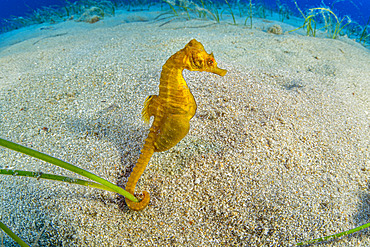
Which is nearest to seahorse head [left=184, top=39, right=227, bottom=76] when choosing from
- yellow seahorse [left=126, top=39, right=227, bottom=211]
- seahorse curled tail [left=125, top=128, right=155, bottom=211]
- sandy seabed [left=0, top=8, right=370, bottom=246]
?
yellow seahorse [left=126, top=39, right=227, bottom=211]

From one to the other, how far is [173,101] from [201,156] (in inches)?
24.9

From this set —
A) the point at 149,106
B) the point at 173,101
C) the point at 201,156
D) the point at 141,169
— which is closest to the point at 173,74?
the point at 173,101

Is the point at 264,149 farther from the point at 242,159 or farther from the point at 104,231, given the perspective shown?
the point at 104,231

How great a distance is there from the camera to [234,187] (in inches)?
60.7

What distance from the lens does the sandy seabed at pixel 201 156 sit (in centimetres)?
141

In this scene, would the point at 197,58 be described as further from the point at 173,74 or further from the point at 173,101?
the point at 173,101

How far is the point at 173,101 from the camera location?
1227 mm

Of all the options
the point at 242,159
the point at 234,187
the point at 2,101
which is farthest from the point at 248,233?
the point at 2,101

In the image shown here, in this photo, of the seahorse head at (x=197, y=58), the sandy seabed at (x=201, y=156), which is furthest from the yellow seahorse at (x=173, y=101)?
the sandy seabed at (x=201, y=156)

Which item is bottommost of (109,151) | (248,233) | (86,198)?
(248,233)

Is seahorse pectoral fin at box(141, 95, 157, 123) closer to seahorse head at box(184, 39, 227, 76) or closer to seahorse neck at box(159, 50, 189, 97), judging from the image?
seahorse neck at box(159, 50, 189, 97)

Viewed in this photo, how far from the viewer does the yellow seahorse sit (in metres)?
1.18

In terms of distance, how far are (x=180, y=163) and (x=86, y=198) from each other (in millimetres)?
734

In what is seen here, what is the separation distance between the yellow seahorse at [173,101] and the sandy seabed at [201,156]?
39 centimetres
